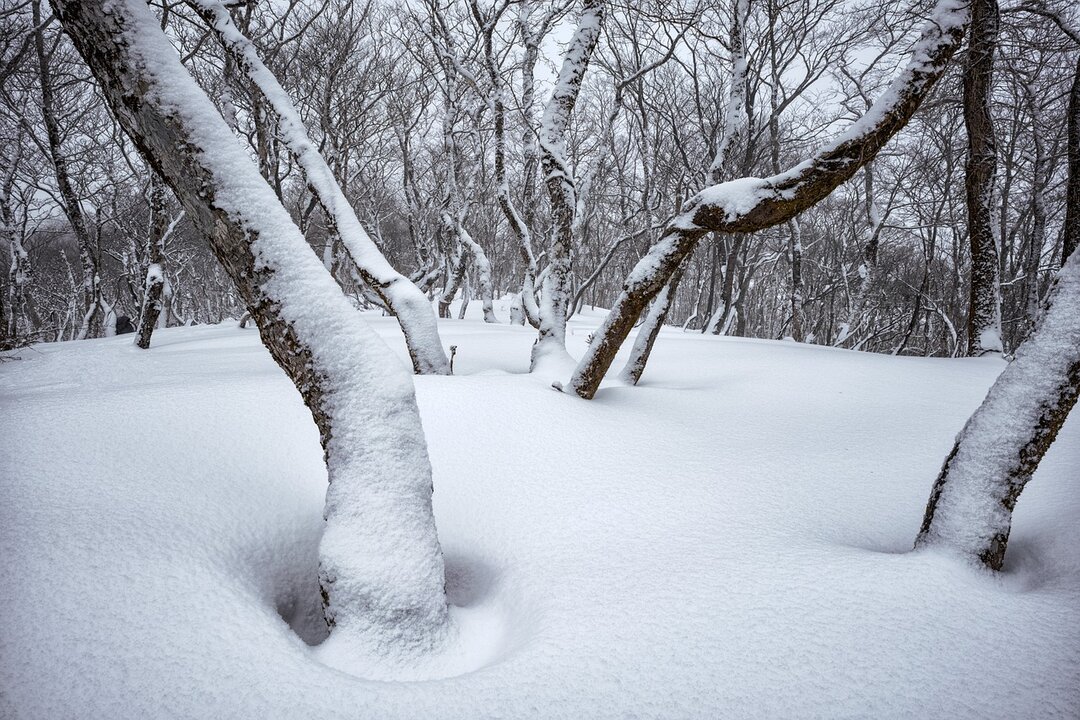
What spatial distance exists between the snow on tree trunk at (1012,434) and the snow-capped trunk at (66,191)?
9.81 metres

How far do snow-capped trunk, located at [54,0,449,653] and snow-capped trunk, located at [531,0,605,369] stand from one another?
2.88m

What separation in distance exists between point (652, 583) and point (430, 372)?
9.77 feet

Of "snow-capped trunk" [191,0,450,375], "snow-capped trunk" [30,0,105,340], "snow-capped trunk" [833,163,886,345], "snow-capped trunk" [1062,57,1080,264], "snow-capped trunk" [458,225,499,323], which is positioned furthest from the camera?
"snow-capped trunk" [833,163,886,345]

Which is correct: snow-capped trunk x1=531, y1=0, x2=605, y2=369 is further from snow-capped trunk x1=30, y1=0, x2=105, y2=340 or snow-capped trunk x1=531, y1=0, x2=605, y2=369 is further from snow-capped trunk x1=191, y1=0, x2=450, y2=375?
snow-capped trunk x1=30, y1=0, x2=105, y2=340

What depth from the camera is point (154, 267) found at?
692 centimetres

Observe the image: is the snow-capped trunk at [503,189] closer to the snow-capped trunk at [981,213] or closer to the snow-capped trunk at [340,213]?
the snow-capped trunk at [340,213]

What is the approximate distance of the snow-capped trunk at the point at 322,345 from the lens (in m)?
1.46

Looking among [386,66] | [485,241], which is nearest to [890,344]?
[485,241]

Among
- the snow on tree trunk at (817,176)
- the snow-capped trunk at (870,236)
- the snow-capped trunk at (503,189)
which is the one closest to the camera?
the snow on tree trunk at (817,176)

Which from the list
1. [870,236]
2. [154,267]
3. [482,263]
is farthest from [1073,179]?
[154,267]

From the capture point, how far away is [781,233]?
13477 millimetres

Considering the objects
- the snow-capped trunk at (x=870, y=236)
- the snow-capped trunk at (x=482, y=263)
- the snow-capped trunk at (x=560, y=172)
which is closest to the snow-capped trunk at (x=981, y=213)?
the snow-capped trunk at (x=870, y=236)

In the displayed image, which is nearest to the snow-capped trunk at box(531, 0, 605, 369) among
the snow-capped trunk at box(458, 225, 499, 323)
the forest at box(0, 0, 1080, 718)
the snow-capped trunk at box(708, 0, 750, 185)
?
the forest at box(0, 0, 1080, 718)

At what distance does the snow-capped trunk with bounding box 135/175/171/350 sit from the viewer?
6.62m
